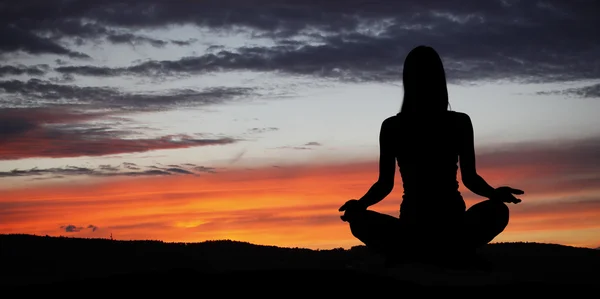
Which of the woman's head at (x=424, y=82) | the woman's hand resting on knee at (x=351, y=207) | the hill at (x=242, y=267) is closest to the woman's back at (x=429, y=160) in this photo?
the woman's head at (x=424, y=82)

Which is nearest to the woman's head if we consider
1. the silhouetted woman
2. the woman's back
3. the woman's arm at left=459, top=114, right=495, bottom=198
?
the silhouetted woman

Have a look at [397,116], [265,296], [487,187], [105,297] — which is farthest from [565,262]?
Result: [105,297]

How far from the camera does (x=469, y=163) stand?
954 centimetres

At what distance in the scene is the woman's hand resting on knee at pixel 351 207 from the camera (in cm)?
927

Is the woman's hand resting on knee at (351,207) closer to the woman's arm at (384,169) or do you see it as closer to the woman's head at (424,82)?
the woman's arm at (384,169)

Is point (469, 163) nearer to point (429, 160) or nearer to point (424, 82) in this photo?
point (429, 160)

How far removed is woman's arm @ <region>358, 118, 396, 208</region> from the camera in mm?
9430

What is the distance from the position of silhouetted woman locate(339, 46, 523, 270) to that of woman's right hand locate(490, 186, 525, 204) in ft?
0.09

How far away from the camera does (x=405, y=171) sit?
378 inches

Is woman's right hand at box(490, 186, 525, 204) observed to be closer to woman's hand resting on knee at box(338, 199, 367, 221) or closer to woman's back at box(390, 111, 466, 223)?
Answer: woman's back at box(390, 111, 466, 223)

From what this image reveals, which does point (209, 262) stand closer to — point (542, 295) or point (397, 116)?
point (397, 116)

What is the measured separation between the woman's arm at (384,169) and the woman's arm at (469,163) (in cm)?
88

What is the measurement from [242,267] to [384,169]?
7.86ft

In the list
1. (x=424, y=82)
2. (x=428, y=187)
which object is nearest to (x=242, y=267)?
(x=428, y=187)
